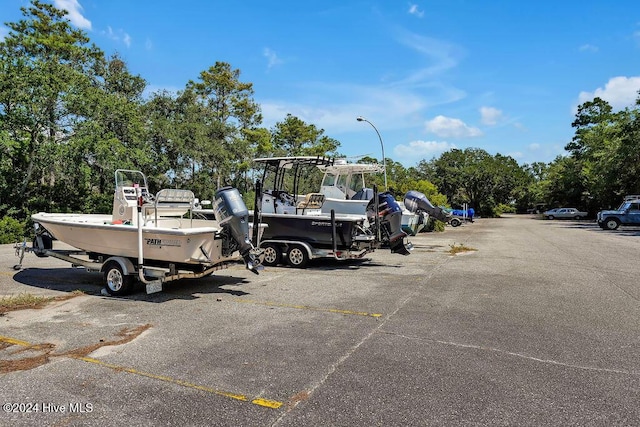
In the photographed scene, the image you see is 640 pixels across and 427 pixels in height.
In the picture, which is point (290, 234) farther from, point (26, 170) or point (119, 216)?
point (26, 170)

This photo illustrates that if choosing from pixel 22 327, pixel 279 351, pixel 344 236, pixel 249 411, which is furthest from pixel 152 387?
pixel 344 236

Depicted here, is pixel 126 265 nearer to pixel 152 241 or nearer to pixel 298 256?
pixel 152 241

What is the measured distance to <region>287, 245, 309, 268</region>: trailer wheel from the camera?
431 inches

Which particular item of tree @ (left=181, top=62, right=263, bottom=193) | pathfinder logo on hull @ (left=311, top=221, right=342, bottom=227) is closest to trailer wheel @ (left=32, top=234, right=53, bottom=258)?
pathfinder logo on hull @ (left=311, top=221, right=342, bottom=227)

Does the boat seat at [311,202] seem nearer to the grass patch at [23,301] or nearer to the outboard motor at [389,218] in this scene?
the outboard motor at [389,218]

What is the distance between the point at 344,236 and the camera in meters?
10.8

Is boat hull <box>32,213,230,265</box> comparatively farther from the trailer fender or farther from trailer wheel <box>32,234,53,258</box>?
trailer wheel <box>32,234,53,258</box>

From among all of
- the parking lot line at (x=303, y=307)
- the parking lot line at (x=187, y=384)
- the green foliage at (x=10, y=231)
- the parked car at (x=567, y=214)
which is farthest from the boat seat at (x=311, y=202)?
the parked car at (x=567, y=214)

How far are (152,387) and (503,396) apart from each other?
3.07m

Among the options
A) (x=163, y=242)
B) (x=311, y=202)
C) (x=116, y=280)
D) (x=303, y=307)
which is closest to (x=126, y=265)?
(x=116, y=280)

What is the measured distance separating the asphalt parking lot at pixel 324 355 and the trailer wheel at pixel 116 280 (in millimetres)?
217

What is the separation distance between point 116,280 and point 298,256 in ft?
15.1

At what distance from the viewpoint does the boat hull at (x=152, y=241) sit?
7.18 m

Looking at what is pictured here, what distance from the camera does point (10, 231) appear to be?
59.7 ft
